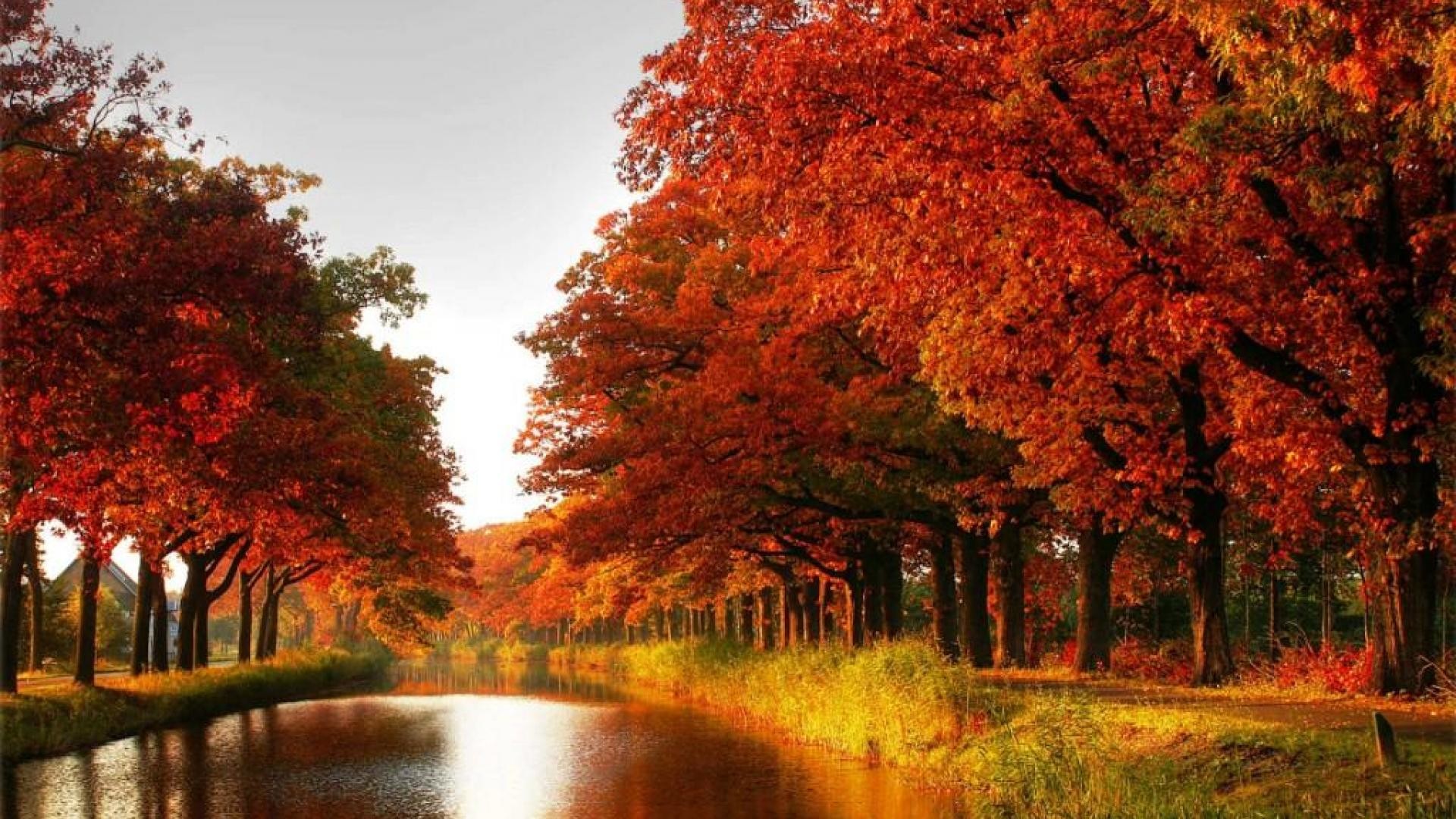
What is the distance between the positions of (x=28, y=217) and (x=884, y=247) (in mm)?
12095

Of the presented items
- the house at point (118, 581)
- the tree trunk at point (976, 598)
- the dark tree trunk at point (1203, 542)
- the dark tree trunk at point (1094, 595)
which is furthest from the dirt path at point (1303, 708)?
the house at point (118, 581)

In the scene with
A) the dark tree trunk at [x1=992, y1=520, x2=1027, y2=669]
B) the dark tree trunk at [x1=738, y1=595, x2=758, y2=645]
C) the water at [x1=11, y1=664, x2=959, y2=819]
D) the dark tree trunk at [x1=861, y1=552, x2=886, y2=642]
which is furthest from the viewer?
the dark tree trunk at [x1=738, y1=595, x2=758, y2=645]

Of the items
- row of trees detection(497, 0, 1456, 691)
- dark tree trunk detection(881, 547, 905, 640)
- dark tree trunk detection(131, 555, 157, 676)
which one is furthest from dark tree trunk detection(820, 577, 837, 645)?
dark tree trunk detection(131, 555, 157, 676)

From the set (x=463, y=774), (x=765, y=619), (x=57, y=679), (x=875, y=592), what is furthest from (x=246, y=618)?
(x=463, y=774)

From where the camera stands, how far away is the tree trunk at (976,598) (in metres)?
26.7

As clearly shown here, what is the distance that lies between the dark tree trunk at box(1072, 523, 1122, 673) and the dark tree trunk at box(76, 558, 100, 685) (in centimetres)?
2325

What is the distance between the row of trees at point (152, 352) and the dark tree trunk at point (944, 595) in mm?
14579

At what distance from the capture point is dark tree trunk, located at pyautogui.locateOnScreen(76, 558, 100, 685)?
85.9 feet

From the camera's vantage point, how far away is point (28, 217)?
1527 centimetres

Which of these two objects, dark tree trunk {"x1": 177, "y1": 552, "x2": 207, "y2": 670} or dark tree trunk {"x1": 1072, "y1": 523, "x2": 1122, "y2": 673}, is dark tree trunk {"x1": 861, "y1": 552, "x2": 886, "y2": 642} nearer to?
dark tree trunk {"x1": 1072, "y1": 523, "x2": 1122, "y2": 673}

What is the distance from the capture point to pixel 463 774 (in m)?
20.0

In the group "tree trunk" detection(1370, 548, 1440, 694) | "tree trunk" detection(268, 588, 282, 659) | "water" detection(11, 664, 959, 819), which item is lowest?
"water" detection(11, 664, 959, 819)

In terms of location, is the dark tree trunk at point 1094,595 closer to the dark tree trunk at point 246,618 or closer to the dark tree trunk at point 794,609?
the dark tree trunk at point 794,609

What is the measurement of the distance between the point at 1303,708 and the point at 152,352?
1674 centimetres
